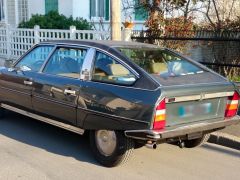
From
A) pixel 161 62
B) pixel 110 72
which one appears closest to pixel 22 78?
pixel 110 72

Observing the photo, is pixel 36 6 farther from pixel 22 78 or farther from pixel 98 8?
pixel 22 78

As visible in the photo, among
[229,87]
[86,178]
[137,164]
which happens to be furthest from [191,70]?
[86,178]

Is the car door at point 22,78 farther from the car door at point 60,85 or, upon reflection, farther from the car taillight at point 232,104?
the car taillight at point 232,104

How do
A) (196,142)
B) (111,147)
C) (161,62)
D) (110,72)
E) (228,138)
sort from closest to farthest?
1. (111,147)
2. (110,72)
3. (161,62)
4. (196,142)
5. (228,138)

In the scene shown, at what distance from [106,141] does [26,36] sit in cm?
898

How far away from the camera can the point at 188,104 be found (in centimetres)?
503

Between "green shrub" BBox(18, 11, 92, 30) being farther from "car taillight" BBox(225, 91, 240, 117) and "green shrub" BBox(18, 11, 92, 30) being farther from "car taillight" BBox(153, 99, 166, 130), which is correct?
"car taillight" BBox(153, 99, 166, 130)

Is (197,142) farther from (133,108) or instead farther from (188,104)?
(133,108)

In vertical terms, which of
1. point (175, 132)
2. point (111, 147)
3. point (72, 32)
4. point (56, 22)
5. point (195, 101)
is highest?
point (56, 22)

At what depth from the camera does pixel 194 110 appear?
5102mm

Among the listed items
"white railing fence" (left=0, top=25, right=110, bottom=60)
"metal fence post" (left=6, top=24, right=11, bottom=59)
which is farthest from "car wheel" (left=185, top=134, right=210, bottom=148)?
"metal fence post" (left=6, top=24, right=11, bottom=59)

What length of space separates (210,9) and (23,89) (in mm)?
8863

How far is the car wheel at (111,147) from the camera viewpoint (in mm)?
5098

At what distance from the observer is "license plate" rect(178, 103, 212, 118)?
4984 mm
